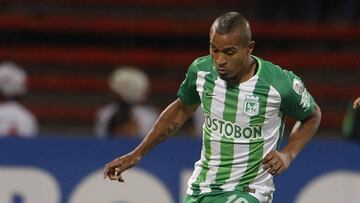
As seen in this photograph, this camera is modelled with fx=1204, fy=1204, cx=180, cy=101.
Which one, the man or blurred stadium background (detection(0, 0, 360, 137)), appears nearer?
the man

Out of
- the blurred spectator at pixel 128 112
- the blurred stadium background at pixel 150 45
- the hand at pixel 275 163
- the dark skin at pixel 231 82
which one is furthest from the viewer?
the blurred stadium background at pixel 150 45

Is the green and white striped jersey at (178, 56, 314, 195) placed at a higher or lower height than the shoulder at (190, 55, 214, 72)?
lower

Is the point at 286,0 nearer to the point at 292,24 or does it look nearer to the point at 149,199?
the point at 292,24

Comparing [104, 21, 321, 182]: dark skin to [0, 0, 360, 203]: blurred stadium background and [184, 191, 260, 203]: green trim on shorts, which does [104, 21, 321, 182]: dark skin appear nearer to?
[184, 191, 260, 203]: green trim on shorts

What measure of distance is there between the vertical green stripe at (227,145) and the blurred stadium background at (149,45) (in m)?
5.52

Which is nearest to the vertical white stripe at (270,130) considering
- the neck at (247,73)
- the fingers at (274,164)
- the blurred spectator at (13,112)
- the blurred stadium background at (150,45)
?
the neck at (247,73)

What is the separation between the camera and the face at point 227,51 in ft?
19.1

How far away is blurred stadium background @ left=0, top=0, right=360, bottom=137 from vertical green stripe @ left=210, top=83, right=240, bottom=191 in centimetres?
552

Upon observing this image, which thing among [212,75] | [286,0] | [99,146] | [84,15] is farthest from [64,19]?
[212,75]

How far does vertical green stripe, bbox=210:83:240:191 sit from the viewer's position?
20.0 ft

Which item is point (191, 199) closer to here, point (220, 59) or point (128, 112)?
point (220, 59)

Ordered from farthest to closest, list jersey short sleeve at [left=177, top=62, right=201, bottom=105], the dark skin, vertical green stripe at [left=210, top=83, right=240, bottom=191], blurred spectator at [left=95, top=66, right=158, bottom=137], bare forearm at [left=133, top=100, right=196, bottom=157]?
1. blurred spectator at [left=95, top=66, right=158, bottom=137]
2. bare forearm at [left=133, top=100, right=196, bottom=157]
3. jersey short sleeve at [left=177, top=62, right=201, bottom=105]
4. vertical green stripe at [left=210, top=83, right=240, bottom=191]
5. the dark skin

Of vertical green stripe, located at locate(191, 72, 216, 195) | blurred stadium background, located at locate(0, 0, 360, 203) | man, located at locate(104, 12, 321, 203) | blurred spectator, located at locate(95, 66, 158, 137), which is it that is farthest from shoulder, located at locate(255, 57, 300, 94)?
blurred stadium background, located at locate(0, 0, 360, 203)

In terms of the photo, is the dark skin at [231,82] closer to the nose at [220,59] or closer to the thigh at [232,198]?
the nose at [220,59]
